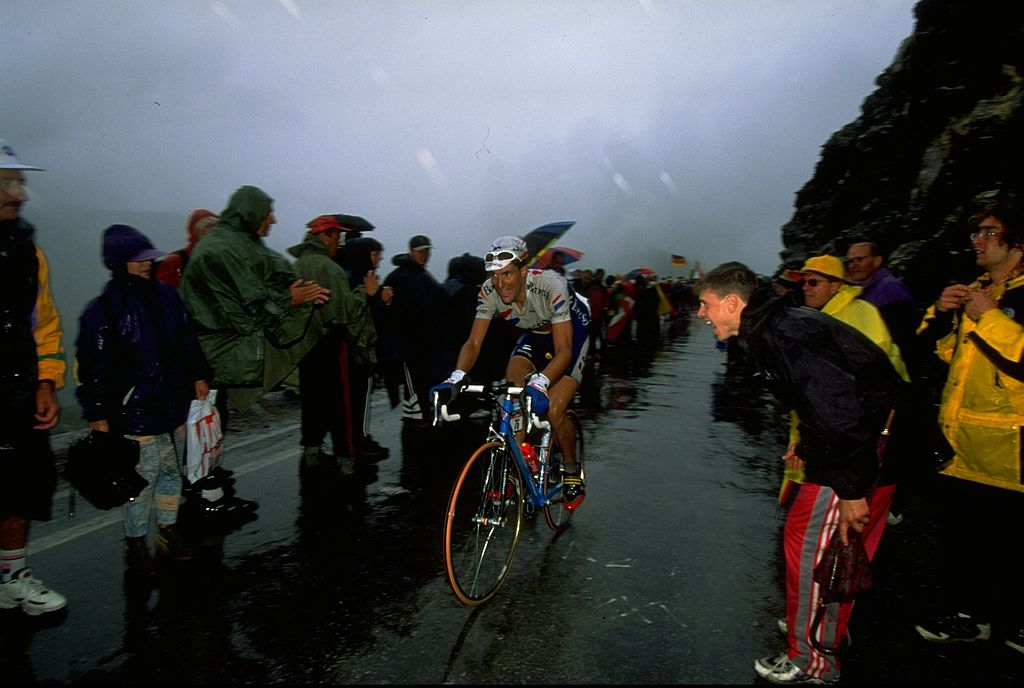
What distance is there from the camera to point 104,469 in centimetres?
346

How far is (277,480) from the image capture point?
5637 mm

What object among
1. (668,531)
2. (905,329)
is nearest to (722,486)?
(668,531)

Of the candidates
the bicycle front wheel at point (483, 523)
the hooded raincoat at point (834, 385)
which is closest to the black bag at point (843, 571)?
the hooded raincoat at point (834, 385)

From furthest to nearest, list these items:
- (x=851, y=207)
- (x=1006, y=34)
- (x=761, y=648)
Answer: (x=851, y=207), (x=1006, y=34), (x=761, y=648)

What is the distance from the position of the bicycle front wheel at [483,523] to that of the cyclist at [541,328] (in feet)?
1.97

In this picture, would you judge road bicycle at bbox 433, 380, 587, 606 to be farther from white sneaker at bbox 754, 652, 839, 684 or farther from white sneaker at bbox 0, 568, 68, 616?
white sneaker at bbox 0, 568, 68, 616

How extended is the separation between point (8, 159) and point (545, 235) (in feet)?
26.2

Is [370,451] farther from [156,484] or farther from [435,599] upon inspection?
[435,599]

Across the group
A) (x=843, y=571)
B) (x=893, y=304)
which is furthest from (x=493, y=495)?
(x=893, y=304)

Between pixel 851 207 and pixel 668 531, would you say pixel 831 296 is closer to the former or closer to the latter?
pixel 668 531

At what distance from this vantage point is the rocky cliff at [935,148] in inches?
547

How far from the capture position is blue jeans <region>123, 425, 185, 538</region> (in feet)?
12.6

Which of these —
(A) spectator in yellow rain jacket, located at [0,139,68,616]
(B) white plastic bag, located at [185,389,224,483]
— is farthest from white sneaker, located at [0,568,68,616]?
(B) white plastic bag, located at [185,389,224,483]

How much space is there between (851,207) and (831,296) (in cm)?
3544
